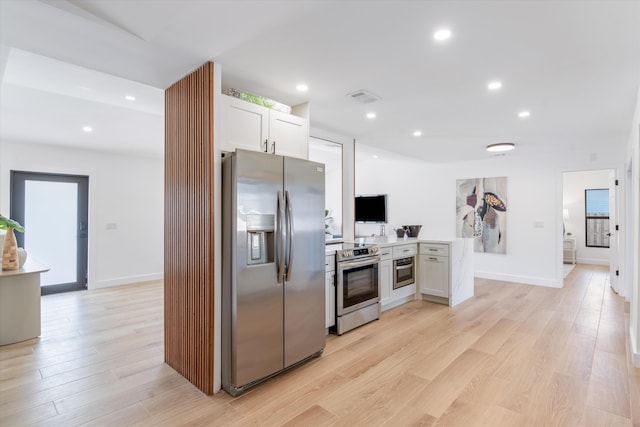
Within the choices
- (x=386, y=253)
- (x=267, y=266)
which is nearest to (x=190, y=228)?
(x=267, y=266)

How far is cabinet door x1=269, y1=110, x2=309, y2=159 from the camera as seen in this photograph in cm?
301

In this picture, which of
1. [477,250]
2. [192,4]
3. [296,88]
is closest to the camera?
[192,4]

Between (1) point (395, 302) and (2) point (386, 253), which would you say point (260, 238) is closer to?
(2) point (386, 253)

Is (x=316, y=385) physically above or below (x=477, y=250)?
below

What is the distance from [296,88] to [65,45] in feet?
5.60

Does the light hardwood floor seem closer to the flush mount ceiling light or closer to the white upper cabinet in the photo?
the white upper cabinet

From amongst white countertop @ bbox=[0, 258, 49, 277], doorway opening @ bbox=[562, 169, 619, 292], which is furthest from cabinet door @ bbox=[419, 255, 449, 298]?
doorway opening @ bbox=[562, 169, 619, 292]

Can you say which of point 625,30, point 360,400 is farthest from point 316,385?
point 625,30

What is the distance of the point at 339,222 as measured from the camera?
4.89 m

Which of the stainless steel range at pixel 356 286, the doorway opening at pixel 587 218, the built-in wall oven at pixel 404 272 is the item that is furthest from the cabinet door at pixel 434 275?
the doorway opening at pixel 587 218

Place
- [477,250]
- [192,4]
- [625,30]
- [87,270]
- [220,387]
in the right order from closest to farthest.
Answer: [192,4], [625,30], [220,387], [87,270], [477,250]

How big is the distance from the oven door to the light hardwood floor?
31cm

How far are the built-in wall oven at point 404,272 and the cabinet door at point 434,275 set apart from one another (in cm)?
15

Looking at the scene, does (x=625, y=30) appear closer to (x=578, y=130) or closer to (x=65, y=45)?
(x=578, y=130)
